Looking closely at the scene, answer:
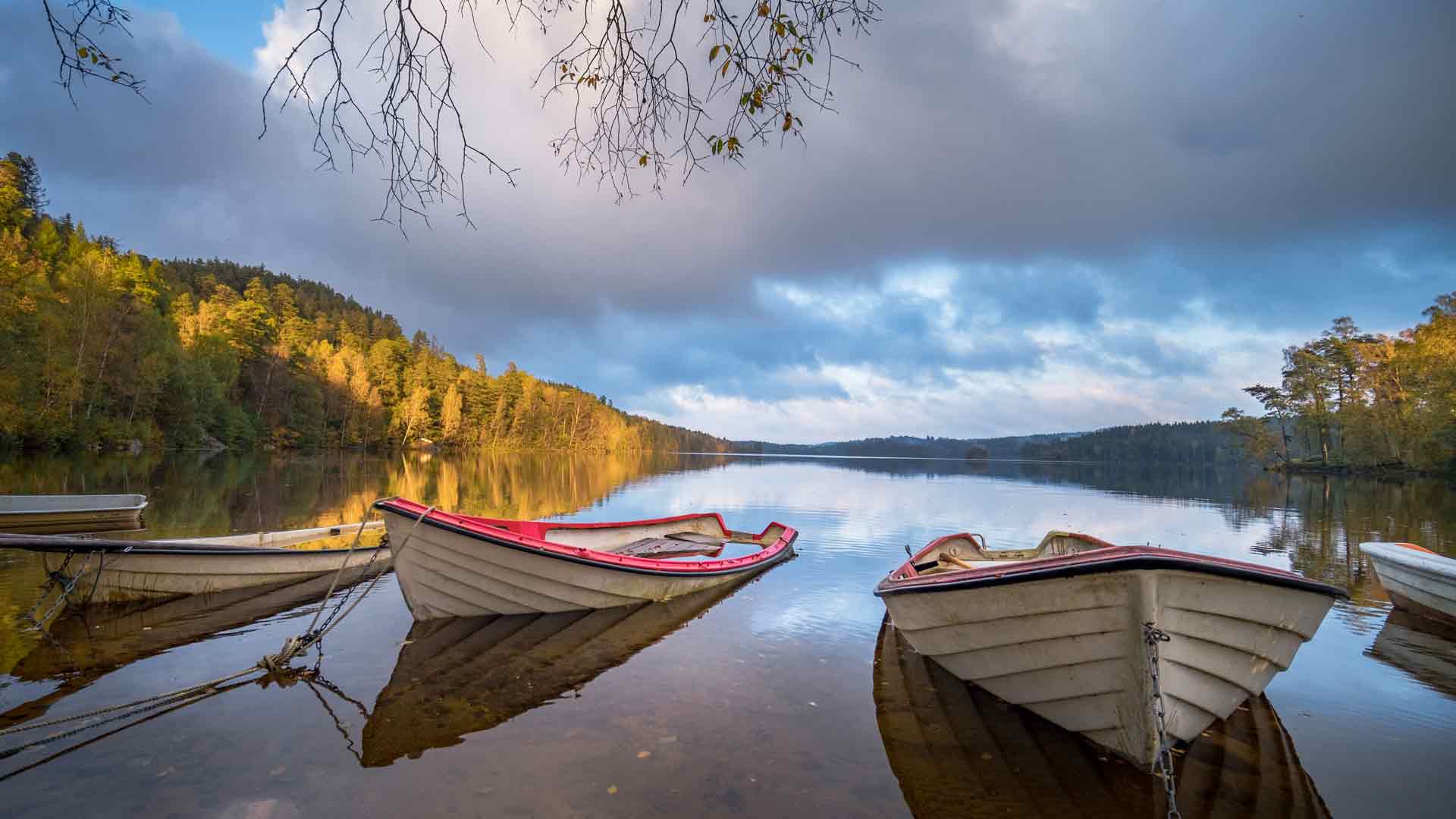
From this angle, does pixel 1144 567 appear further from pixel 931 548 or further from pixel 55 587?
pixel 55 587

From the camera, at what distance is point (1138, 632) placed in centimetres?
434

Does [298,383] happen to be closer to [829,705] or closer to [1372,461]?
[829,705]

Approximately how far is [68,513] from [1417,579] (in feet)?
83.0

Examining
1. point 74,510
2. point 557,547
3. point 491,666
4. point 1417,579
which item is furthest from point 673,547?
point 74,510

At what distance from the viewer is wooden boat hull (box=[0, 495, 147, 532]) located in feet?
42.4

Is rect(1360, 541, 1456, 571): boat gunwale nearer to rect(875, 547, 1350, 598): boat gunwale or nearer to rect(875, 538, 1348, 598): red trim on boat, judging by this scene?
rect(875, 547, 1350, 598): boat gunwale

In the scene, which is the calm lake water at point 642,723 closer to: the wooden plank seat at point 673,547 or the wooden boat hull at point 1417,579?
the wooden boat hull at point 1417,579

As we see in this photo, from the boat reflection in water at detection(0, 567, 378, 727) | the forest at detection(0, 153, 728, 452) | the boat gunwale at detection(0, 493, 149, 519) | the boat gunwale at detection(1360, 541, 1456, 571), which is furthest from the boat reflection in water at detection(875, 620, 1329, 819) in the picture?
the forest at detection(0, 153, 728, 452)

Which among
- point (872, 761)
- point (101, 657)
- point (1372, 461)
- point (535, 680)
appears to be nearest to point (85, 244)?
point (101, 657)

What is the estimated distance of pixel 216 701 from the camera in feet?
18.0

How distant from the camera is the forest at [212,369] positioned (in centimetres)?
3300

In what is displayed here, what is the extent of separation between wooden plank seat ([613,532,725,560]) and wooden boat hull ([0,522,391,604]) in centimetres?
510

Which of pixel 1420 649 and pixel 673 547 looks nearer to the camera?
pixel 1420 649

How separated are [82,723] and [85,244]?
74.5m
